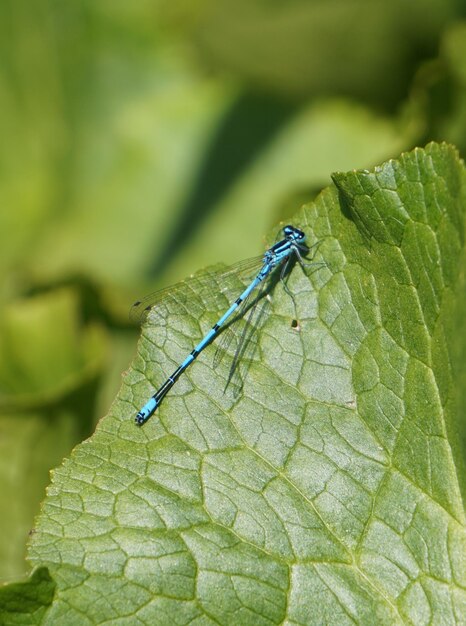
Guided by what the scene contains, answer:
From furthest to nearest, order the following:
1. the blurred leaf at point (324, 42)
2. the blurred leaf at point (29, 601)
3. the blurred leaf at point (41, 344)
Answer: the blurred leaf at point (324, 42) → the blurred leaf at point (41, 344) → the blurred leaf at point (29, 601)

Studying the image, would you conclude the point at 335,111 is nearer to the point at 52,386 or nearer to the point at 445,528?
the point at 52,386

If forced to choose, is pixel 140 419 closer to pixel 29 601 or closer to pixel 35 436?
pixel 29 601

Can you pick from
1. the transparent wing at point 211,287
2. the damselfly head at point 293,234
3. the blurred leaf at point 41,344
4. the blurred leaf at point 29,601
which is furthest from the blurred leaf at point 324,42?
the blurred leaf at point 29,601

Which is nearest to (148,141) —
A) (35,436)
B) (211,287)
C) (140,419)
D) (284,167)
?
(284,167)

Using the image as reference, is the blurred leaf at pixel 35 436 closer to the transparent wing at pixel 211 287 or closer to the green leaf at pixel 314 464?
the transparent wing at pixel 211 287

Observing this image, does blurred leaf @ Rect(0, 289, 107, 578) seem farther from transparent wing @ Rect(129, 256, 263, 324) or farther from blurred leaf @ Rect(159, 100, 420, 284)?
blurred leaf @ Rect(159, 100, 420, 284)

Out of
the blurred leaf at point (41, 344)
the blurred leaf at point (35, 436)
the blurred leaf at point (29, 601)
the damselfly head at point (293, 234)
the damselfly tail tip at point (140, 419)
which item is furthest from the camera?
the blurred leaf at point (41, 344)
